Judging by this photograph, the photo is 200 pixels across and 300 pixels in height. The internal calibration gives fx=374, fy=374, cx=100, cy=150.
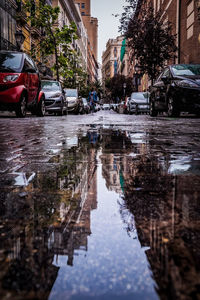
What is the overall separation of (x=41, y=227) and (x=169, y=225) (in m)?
0.38

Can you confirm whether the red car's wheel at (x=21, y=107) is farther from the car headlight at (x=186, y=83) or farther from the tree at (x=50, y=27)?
the tree at (x=50, y=27)

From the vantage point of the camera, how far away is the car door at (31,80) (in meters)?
10.5

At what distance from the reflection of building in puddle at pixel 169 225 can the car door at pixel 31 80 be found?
9035 millimetres

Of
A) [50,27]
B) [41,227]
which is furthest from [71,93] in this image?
[41,227]

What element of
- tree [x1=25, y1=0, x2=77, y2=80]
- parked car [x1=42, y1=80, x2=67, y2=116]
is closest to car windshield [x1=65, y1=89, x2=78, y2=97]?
tree [x1=25, y1=0, x2=77, y2=80]

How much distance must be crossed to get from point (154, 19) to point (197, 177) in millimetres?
20977

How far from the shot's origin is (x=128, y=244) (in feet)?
3.16

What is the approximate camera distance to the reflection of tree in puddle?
743mm

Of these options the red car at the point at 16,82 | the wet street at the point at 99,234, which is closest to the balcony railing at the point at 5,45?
the red car at the point at 16,82

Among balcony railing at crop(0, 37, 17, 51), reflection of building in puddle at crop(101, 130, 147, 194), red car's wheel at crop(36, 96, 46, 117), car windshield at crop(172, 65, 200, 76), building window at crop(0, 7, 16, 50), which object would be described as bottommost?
reflection of building in puddle at crop(101, 130, 147, 194)

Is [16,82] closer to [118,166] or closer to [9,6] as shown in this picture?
[118,166]

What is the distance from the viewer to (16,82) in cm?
990

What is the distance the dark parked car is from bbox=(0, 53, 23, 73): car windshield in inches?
163

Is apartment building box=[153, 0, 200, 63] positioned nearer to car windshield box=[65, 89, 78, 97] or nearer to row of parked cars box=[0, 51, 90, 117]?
car windshield box=[65, 89, 78, 97]
